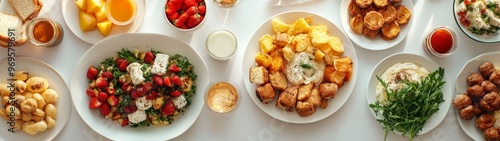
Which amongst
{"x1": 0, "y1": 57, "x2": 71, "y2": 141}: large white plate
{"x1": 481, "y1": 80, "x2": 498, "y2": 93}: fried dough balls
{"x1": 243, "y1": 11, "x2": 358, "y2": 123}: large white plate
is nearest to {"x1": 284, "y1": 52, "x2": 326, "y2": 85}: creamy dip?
{"x1": 243, "y1": 11, "x2": 358, "y2": 123}: large white plate

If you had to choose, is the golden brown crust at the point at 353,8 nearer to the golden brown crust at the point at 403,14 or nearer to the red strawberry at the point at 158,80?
the golden brown crust at the point at 403,14

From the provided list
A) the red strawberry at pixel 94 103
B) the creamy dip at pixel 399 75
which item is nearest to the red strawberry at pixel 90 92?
the red strawberry at pixel 94 103

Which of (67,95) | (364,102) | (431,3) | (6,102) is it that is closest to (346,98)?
(364,102)

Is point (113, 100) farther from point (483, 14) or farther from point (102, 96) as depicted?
point (483, 14)

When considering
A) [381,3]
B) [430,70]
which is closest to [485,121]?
[430,70]

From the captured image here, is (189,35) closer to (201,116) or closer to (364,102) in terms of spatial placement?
(201,116)

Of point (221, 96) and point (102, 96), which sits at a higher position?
point (102, 96)
